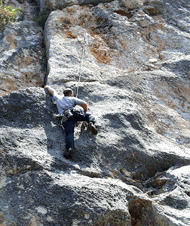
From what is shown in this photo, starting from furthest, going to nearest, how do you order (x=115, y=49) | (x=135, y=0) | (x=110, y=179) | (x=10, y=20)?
(x=135, y=0), (x=10, y=20), (x=115, y=49), (x=110, y=179)

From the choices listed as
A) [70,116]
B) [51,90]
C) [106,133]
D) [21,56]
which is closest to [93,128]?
[106,133]

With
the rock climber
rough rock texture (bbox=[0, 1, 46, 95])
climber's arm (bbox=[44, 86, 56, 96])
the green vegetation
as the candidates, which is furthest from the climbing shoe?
the green vegetation

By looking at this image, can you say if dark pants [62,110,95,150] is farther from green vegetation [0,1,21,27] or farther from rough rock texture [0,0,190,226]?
green vegetation [0,1,21,27]

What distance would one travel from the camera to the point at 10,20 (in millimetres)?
10484

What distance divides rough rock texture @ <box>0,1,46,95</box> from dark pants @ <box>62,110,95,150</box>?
116 inches

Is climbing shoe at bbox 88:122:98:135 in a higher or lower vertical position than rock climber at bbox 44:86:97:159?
lower

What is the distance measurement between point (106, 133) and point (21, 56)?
4202 mm

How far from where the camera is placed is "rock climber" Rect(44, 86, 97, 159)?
18.8 ft

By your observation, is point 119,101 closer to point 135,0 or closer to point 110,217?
point 110,217

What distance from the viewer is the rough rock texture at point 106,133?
4.92m

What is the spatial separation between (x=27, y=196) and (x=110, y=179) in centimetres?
161

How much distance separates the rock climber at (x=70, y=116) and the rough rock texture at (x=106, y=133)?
0.68 feet

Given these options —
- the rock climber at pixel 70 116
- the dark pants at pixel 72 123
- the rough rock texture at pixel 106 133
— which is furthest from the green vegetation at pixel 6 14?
the dark pants at pixel 72 123

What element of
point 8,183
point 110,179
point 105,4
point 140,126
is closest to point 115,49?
point 105,4
